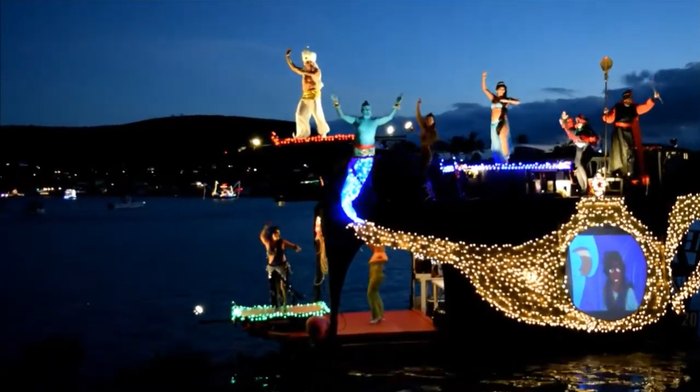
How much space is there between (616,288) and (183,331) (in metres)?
13.8

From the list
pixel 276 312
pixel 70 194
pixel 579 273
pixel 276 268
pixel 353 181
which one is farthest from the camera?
pixel 70 194

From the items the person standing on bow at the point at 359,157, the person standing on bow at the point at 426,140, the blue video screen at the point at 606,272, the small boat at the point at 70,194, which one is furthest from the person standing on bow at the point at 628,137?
the small boat at the point at 70,194

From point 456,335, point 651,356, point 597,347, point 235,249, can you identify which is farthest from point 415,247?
point 235,249

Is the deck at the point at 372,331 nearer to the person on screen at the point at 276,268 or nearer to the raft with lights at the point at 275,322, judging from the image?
the raft with lights at the point at 275,322

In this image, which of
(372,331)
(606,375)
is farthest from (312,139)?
(606,375)

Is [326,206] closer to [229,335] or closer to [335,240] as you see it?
[335,240]

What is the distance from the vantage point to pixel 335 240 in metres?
12.8

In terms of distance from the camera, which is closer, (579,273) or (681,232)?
(579,273)

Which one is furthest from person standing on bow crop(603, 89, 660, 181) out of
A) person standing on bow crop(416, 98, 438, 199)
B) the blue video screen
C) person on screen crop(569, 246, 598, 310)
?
person standing on bow crop(416, 98, 438, 199)

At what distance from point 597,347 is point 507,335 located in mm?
1557

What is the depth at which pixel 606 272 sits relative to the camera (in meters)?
13.4

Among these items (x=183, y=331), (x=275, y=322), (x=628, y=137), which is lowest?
(x=183, y=331)

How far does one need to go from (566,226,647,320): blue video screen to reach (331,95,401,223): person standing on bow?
12.2 ft

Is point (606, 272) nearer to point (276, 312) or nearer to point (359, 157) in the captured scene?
point (359, 157)
